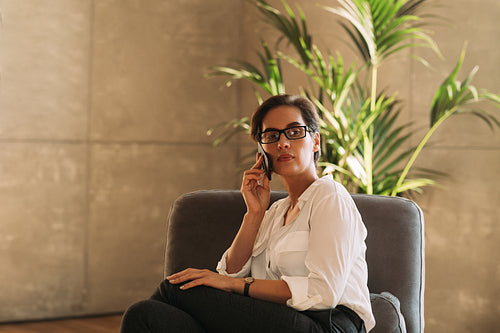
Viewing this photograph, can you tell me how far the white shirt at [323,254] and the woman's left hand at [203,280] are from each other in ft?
0.58

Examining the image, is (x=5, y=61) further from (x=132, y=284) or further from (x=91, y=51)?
(x=132, y=284)

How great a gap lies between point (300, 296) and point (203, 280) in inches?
12.4

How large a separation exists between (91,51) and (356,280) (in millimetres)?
2978

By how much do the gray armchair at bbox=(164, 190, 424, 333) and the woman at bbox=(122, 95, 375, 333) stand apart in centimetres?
18

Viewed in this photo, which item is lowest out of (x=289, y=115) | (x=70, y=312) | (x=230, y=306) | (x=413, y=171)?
(x=70, y=312)

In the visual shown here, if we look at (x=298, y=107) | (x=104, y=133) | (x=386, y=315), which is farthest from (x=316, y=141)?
(x=104, y=133)

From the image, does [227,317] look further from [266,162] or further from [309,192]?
[266,162]

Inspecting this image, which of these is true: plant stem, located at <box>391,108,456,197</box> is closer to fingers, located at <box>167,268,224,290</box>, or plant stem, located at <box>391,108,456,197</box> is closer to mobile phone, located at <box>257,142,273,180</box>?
mobile phone, located at <box>257,142,273,180</box>

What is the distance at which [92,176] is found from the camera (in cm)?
438

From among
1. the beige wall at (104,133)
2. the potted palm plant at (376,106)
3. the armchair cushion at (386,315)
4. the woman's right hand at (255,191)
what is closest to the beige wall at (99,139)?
the beige wall at (104,133)

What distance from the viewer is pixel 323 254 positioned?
6.29ft

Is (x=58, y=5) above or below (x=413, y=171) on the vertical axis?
above

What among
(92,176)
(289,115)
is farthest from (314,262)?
(92,176)

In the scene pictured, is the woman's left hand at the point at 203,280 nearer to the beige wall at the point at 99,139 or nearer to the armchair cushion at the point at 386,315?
the armchair cushion at the point at 386,315
